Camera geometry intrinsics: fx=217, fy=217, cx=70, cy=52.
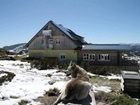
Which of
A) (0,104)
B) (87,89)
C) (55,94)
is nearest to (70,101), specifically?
(87,89)

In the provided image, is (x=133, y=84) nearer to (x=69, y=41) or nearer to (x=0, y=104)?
(x=0, y=104)

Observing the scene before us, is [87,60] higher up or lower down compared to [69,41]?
lower down

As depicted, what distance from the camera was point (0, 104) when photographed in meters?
9.68

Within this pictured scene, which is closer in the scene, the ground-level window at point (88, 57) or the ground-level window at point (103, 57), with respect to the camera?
the ground-level window at point (103, 57)

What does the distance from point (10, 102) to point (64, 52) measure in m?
31.4

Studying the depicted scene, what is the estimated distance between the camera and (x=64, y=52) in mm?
41219

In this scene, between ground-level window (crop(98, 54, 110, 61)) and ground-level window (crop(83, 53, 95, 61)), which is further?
ground-level window (crop(83, 53, 95, 61))

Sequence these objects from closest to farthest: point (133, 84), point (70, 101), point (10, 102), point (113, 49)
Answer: point (70, 101) → point (10, 102) → point (133, 84) → point (113, 49)

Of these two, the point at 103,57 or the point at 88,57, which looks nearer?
the point at 103,57

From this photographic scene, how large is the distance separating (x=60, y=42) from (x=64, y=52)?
2120mm

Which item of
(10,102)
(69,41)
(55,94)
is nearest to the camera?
(10,102)

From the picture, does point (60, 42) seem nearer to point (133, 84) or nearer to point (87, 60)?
point (87, 60)

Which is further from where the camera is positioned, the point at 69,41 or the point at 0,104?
the point at 69,41

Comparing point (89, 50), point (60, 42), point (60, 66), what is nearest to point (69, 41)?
point (60, 42)
